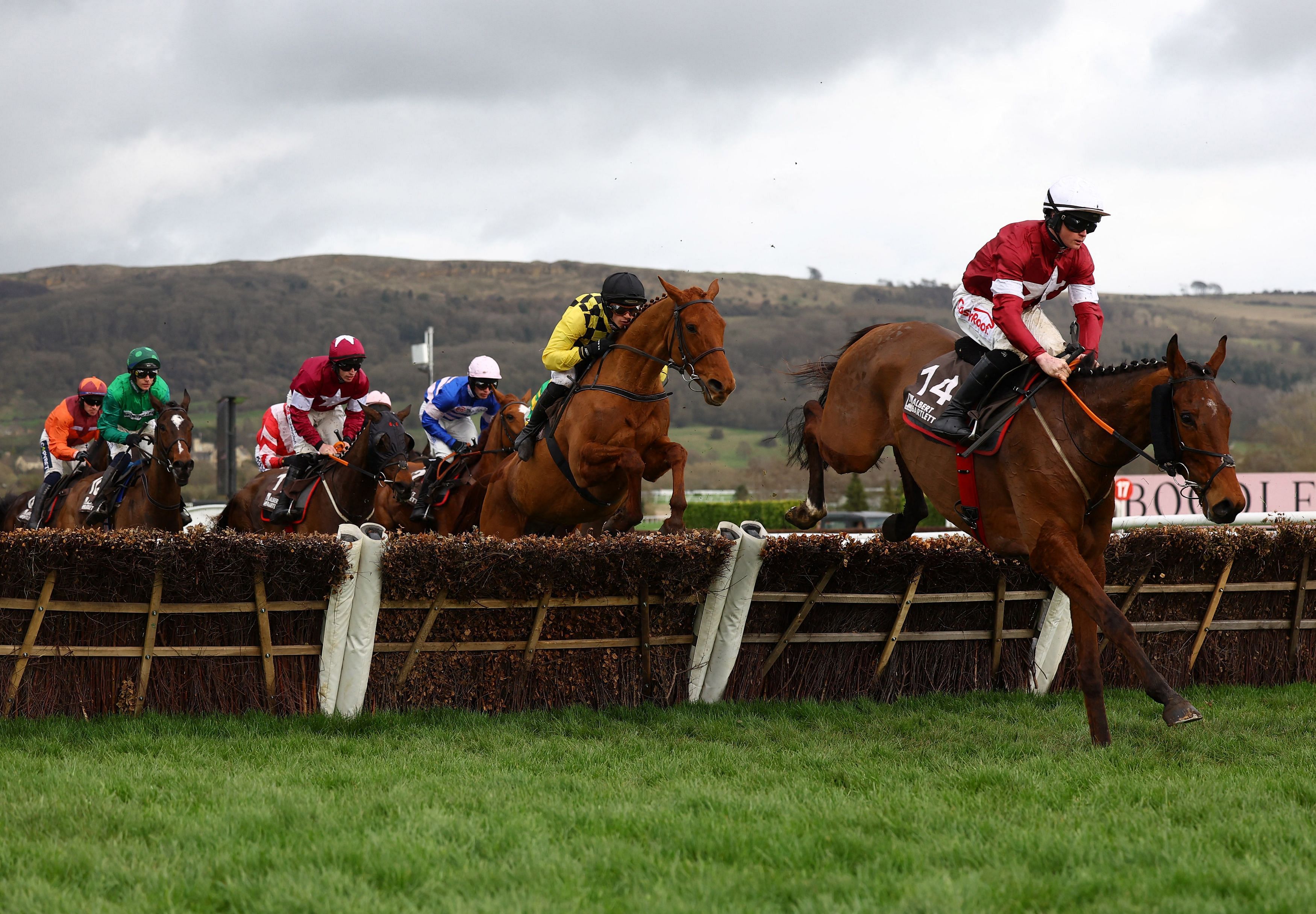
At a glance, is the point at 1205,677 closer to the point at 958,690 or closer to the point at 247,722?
the point at 958,690

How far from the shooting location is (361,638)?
5859mm

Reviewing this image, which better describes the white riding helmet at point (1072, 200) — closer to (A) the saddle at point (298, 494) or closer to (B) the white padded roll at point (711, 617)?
(B) the white padded roll at point (711, 617)

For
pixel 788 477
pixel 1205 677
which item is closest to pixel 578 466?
pixel 1205 677

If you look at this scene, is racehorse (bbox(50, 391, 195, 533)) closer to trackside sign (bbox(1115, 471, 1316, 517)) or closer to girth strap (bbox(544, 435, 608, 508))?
girth strap (bbox(544, 435, 608, 508))

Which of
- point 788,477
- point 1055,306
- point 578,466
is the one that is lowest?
point 788,477

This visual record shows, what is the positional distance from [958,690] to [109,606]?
4.69 meters

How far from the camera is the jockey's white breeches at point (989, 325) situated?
6.05 meters

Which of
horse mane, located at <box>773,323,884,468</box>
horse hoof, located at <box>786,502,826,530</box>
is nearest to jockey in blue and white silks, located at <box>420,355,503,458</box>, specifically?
horse mane, located at <box>773,323,884,468</box>

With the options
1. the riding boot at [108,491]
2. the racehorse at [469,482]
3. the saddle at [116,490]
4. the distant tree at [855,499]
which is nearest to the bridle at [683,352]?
the racehorse at [469,482]

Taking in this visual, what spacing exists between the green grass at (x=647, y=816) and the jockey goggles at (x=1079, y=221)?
2.47 meters

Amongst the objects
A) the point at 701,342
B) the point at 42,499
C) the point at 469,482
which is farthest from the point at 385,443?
the point at 42,499

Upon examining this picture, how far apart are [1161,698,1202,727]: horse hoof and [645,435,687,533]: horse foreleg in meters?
2.67

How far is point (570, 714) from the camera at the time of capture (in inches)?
238

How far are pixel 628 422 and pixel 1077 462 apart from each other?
2.68 m
